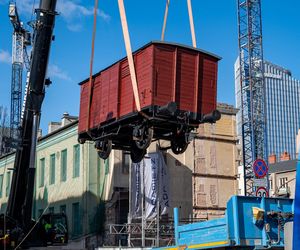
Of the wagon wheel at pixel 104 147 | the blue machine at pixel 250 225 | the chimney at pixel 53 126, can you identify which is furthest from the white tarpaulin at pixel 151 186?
the blue machine at pixel 250 225

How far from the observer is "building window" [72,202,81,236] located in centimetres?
2853

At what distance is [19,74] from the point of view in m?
52.8

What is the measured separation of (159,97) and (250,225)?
386 cm

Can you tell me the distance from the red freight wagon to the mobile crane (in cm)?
283

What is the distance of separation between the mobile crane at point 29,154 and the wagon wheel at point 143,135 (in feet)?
15.7

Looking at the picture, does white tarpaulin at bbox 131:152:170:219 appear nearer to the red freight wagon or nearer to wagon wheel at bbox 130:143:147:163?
wagon wheel at bbox 130:143:147:163

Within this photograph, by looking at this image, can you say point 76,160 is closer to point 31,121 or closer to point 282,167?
point 31,121

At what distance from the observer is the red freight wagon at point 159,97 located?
11.5 m

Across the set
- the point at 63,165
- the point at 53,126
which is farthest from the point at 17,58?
the point at 63,165

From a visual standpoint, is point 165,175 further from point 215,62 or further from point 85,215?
point 215,62

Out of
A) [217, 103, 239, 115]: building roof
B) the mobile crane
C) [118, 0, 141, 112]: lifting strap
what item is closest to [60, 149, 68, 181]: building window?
[217, 103, 239, 115]: building roof

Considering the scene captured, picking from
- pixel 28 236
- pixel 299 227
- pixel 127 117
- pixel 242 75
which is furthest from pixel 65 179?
pixel 299 227

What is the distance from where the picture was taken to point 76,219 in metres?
28.8

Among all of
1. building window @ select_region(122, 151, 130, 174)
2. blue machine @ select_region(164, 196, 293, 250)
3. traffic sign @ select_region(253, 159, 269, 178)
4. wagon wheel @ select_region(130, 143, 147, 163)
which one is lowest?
blue machine @ select_region(164, 196, 293, 250)
